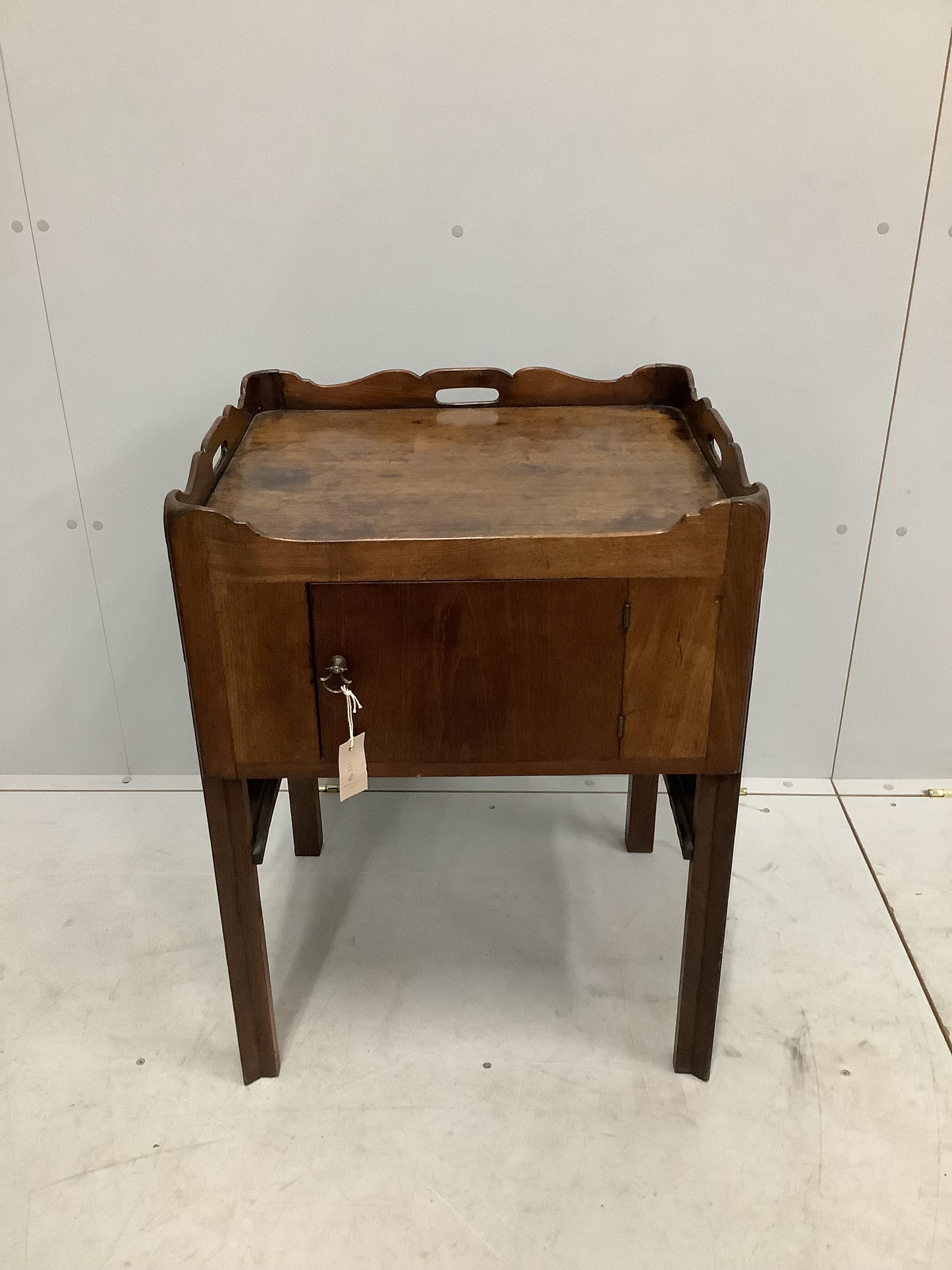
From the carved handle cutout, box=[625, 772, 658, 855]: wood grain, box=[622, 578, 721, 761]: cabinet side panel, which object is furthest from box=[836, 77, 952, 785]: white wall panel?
box=[622, 578, 721, 761]: cabinet side panel

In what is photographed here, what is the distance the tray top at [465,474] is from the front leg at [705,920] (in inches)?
13.0

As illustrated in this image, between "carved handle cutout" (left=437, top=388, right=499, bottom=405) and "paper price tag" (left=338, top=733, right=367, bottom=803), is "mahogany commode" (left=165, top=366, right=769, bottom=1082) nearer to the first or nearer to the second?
"paper price tag" (left=338, top=733, right=367, bottom=803)

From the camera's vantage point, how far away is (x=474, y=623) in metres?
1.03

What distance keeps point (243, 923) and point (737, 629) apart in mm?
678

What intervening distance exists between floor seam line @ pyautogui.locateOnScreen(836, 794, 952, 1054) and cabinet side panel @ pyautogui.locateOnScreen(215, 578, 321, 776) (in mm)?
938

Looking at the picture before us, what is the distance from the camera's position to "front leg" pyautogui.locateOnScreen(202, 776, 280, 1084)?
1145 mm

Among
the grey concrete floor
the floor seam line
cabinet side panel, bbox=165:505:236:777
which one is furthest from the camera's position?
the floor seam line

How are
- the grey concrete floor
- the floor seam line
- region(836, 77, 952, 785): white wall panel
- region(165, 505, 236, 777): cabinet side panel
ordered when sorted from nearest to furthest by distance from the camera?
region(165, 505, 236, 777): cabinet side panel
the grey concrete floor
the floor seam line
region(836, 77, 952, 785): white wall panel

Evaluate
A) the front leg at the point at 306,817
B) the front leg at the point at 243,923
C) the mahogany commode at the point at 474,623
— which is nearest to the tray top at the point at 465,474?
the mahogany commode at the point at 474,623

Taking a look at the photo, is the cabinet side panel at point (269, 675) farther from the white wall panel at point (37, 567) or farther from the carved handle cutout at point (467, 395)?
the white wall panel at point (37, 567)

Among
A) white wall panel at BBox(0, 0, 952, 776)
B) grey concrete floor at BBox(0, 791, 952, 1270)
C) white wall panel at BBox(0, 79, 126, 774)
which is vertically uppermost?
white wall panel at BBox(0, 0, 952, 776)

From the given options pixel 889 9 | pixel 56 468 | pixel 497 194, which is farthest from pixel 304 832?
pixel 889 9

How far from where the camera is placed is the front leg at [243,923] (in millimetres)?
1145

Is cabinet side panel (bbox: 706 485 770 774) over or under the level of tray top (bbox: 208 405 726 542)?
under
